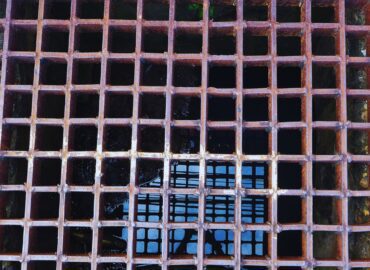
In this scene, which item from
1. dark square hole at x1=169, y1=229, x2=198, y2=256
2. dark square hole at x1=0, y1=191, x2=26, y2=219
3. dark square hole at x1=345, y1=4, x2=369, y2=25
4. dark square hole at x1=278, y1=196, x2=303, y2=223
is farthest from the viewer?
dark square hole at x1=278, y1=196, x2=303, y2=223

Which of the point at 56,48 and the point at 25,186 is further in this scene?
the point at 56,48

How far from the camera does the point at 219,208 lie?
122 inches

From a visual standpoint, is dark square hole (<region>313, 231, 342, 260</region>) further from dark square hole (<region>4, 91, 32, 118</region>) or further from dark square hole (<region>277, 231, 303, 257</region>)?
dark square hole (<region>4, 91, 32, 118</region>)

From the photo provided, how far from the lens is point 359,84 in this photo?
7.16ft

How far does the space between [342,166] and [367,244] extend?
43 centimetres

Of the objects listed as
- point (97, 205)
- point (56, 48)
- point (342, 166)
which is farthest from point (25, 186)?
point (342, 166)

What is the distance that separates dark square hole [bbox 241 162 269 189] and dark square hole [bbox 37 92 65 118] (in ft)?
4.42

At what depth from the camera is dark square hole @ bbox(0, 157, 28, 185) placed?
206 centimetres

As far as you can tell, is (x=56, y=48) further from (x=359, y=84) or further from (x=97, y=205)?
(x=359, y=84)

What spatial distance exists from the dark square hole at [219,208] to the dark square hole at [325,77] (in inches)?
39.7

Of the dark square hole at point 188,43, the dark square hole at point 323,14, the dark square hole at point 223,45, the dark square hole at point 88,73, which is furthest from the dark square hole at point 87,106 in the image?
the dark square hole at point 323,14

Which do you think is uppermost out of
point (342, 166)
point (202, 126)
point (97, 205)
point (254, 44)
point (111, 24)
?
point (254, 44)

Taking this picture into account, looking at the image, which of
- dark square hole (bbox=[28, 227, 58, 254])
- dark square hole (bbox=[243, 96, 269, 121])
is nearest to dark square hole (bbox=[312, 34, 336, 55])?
dark square hole (bbox=[243, 96, 269, 121])

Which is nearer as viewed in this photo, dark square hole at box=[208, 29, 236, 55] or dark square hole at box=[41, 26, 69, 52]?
dark square hole at box=[41, 26, 69, 52]
